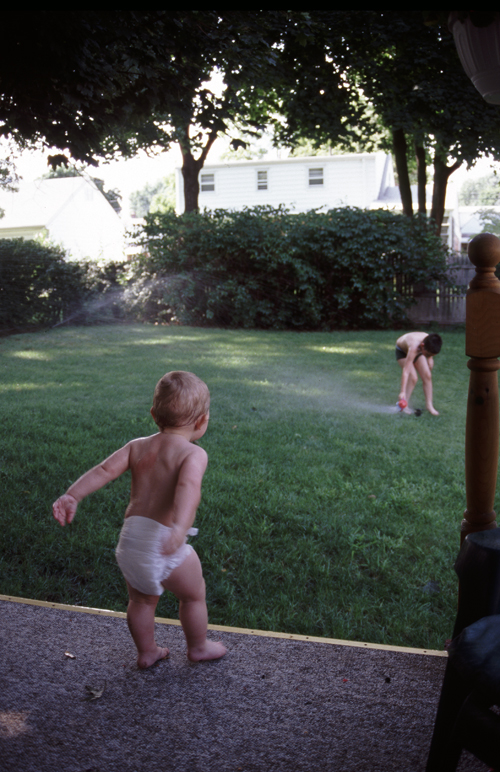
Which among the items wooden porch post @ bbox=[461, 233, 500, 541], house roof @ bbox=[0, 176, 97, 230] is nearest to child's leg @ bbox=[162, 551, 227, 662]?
wooden porch post @ bbox=[461, 233, 500, 541]

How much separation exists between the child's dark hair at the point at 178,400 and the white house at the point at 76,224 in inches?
293

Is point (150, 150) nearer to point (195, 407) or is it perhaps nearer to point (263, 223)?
point (195, 407)

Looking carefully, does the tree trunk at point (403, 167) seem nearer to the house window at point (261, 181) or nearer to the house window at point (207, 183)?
the house window at point (261, 181)

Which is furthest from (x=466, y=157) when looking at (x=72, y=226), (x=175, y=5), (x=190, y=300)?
(x=72, y=226)

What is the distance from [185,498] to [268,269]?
8.86m

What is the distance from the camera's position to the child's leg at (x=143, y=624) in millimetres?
1689

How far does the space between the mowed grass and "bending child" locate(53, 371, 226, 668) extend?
1.76 feet

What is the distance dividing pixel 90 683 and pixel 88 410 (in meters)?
3.37

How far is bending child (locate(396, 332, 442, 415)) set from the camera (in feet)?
17.0

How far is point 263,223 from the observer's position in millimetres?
10383

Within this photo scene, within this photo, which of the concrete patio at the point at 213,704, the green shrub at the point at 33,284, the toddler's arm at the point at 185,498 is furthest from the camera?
the green shrub at the point at 33,284

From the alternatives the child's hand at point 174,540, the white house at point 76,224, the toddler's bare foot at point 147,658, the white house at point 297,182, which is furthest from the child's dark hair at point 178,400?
the white house at point 297,182

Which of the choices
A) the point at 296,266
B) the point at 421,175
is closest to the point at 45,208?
the point at 296,266

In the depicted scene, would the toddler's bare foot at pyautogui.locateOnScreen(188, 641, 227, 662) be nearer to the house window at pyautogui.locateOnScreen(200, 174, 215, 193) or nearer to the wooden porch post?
the wooden porch post
